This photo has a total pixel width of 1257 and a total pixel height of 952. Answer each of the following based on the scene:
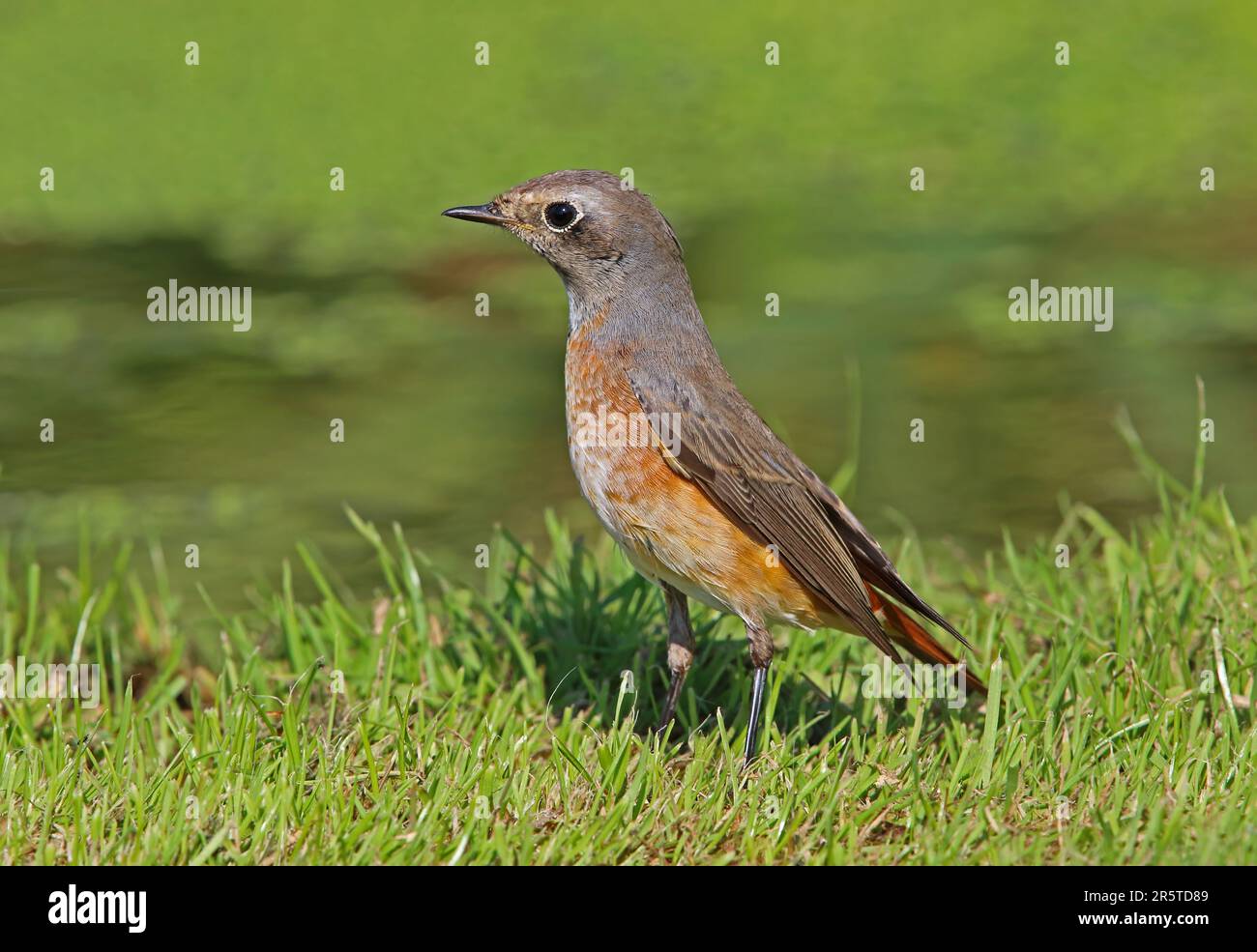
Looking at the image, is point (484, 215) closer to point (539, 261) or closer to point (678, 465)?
point (678, 465)

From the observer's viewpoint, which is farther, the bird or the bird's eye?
the bird's eye

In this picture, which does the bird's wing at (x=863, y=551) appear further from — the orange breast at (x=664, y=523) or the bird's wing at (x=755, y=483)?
the orange breast at (x=664, y=523)

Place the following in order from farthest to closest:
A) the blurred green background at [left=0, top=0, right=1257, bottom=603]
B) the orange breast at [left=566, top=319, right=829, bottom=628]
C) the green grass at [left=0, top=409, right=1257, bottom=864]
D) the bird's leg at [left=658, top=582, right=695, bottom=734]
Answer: the blurred green background at [left=0, top=0, right=1257, bottom=603], the bird's leg at [left=658, top=582, right=695, bottom=734], the orange breast at [left=566, top=319, right=829, bottom=628], the green grass at [left=0, top=409, right=1257, bottom=864]

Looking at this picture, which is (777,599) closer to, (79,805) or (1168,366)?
(79,805)

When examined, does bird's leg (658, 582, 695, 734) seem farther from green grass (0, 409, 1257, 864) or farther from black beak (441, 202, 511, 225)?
black beak (441, 202, 511, 225)

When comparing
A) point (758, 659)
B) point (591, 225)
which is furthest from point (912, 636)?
point (591, 225)

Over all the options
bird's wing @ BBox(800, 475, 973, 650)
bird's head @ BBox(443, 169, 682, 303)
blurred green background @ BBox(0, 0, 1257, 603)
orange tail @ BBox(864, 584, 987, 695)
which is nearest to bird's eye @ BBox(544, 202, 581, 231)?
bird's head @ BBox(443, 169, 682, 303)

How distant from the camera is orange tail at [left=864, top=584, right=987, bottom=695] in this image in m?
6.15

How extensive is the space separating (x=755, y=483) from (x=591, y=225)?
1.13 metres

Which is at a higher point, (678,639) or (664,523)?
(664,523)

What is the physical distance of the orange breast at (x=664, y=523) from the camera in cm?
578

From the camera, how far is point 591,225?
6.15m

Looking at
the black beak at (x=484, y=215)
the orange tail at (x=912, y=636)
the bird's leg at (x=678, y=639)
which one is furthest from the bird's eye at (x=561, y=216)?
the orange tail at (x=912, y=636)

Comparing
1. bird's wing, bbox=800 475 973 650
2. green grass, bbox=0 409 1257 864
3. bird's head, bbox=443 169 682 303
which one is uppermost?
bird's head, bbox=443 169 682 303
